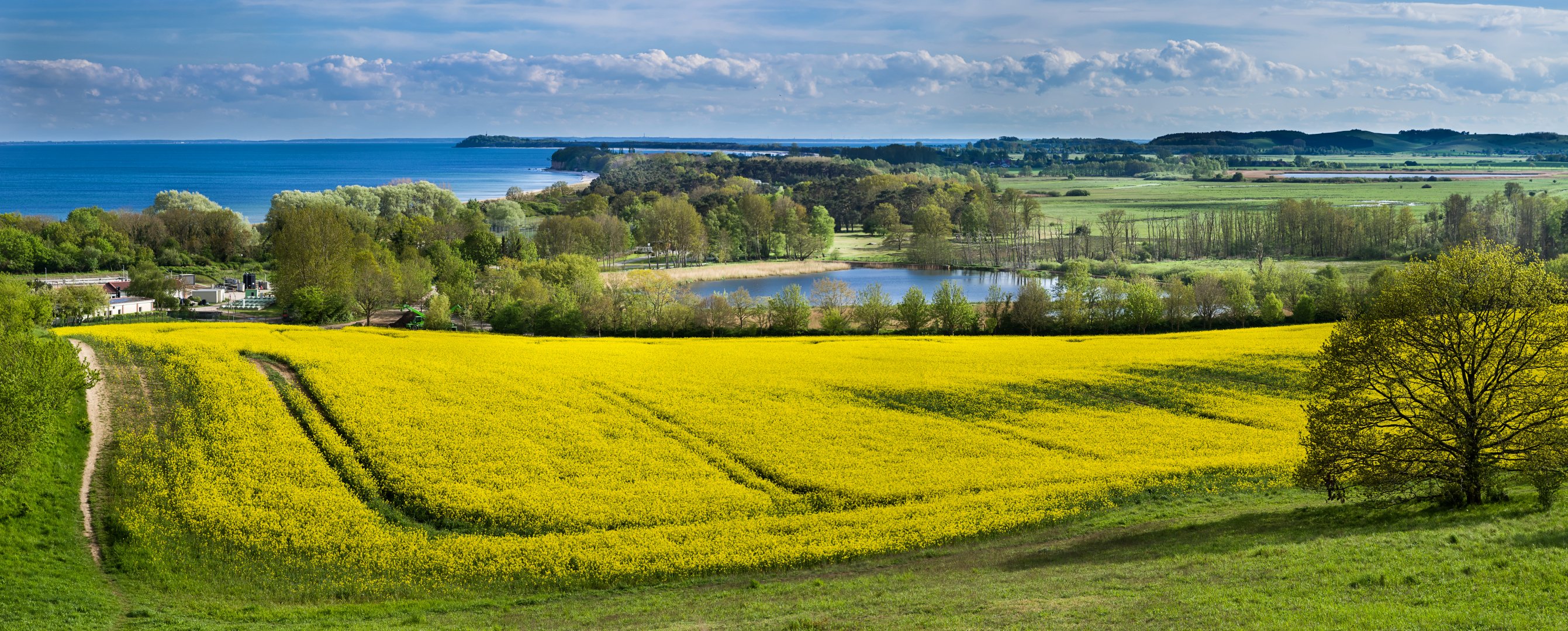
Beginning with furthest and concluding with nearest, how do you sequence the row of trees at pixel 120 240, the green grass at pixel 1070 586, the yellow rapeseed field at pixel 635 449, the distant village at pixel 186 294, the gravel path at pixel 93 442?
1. the row of trees at pixel 120 240
2. the distant village at pixel 186 294
3. the gravel path at pixel 93 442
4. the yellow rapeseed field at pixel 635 449
5. the green grass at pixel 1070 586

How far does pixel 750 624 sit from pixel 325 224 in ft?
245

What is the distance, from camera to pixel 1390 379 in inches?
1010

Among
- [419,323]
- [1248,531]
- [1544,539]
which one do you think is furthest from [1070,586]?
[419,323]

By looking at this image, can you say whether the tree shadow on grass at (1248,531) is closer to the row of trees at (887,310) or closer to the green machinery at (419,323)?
the row of trees at (887,310)

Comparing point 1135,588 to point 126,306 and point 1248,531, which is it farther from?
point 126,306

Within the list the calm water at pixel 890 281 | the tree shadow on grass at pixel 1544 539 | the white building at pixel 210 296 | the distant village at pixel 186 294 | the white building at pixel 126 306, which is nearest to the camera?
the tree shadow on grass at pixel 1544 539

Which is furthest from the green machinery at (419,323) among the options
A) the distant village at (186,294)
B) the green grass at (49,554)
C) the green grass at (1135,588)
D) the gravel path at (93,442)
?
the green grass at (1135,588)

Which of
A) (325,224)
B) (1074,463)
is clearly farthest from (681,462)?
(325,224)

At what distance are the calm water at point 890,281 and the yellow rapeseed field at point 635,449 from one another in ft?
194

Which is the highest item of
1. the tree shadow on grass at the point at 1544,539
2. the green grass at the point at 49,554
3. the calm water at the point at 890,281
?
the tree shadow on grass at the point at 1544,539

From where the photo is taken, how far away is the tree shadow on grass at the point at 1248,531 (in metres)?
23.2

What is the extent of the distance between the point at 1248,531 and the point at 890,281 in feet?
326

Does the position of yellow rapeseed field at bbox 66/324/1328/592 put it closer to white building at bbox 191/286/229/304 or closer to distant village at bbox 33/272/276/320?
distant village at bbox 33/272/276/320

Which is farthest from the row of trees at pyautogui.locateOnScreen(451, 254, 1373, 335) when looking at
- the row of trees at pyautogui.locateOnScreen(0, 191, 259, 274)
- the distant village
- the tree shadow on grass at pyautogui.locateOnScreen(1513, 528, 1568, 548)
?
the row of trees at pyautogui.locateOnScreen(0, 191, 259, 274)
